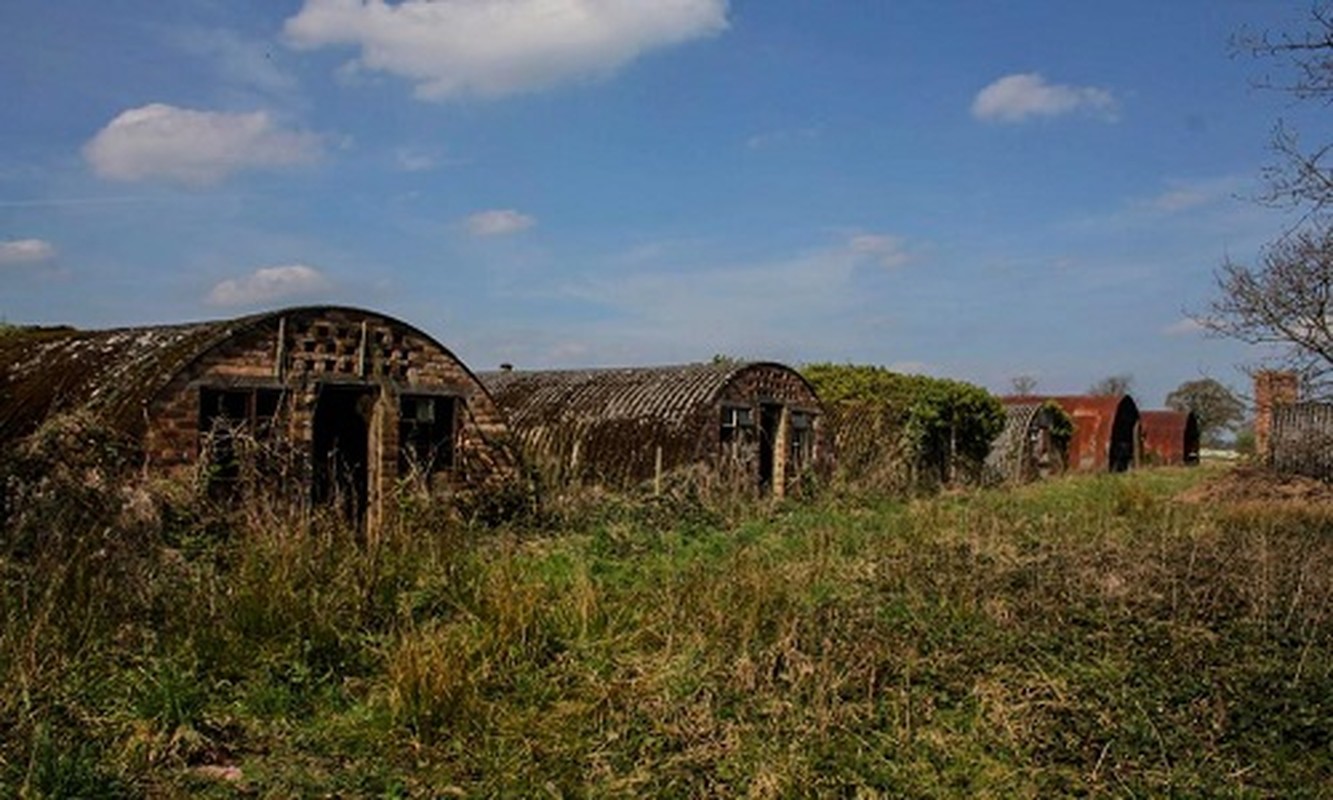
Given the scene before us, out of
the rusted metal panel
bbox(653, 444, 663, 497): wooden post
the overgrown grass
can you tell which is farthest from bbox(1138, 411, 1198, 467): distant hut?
the overgrown grass

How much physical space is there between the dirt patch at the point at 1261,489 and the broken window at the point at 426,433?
51.5ft

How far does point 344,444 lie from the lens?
1559 cm

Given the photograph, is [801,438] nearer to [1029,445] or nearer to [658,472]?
[658,472]

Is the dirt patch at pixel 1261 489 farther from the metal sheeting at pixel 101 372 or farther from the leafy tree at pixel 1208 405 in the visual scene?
the leafy tree at pixel 1208 405

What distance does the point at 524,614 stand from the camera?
287 inches

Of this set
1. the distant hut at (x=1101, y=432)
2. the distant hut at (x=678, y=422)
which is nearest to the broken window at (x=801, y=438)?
the distant hut at (x=678, y=422)

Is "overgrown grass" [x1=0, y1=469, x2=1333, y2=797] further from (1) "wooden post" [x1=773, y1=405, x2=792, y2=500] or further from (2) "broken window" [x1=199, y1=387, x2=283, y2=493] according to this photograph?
(1) "wooden post" [x1=773, y1=405, x2=792, y2=500]

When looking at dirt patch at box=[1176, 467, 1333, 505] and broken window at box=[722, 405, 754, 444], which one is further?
dirt patch at box=[1176, 467, 1333, 505]

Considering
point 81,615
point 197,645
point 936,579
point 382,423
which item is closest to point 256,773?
point 197,645

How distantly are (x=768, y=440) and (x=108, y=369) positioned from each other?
12909 mm

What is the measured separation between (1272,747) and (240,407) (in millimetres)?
10542

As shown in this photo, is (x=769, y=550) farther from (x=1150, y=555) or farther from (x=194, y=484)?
(x=194, y=484)

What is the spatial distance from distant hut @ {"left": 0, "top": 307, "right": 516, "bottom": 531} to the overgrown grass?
209 cm

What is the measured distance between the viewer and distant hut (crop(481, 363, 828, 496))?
19.4m
